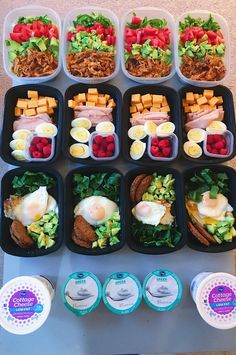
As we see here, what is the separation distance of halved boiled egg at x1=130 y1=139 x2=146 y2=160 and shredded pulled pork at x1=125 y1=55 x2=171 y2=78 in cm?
24

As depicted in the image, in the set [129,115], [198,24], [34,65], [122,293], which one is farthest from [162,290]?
[198,24]

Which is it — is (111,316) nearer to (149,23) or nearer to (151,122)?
(151,122)

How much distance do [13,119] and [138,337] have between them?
78 centimetres

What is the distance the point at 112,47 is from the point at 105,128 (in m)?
0.31

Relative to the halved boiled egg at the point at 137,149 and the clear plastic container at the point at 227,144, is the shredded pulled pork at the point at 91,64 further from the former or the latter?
the clear plastic container at the point at 227,144

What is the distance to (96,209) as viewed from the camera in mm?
976

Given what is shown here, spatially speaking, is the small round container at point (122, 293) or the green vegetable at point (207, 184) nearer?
the small round container at point (122, 293)

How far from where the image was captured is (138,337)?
91cm

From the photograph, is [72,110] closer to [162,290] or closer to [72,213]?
[72,213]

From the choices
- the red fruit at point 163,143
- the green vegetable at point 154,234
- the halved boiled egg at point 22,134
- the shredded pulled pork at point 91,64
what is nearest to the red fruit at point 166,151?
the red fruit at point 163,143

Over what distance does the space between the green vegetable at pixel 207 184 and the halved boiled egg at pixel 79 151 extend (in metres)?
0.34

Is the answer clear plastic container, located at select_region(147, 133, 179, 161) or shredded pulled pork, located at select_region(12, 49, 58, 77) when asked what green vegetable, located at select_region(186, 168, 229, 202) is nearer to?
clear plastic container, located at select_region(147, 133, 179, 161)

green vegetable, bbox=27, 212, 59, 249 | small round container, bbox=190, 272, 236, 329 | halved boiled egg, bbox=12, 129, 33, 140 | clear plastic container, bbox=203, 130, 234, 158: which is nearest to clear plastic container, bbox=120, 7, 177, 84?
clear plastic container, bbox=203, 130, 234, 158

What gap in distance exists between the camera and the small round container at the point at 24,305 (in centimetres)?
82
